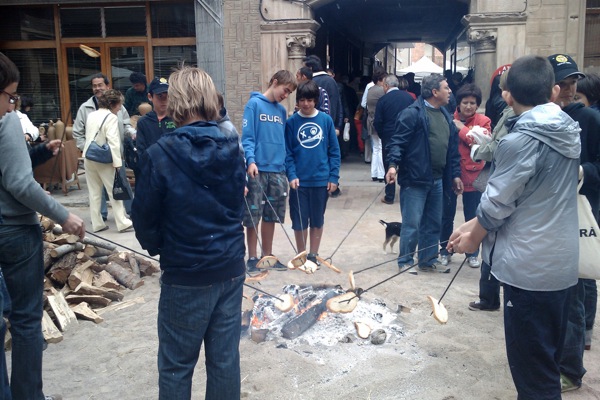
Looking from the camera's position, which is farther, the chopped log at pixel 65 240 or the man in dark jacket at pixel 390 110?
the man in dark jacket at pixel 390 110

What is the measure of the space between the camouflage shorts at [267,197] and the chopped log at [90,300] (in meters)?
1.42

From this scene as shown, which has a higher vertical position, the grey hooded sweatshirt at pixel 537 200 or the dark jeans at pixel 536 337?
the grey hooded sweatshirt at pixel 537 200

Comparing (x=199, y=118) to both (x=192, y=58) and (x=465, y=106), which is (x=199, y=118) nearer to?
(x=465, y=106)

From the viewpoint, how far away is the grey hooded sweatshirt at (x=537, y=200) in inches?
111

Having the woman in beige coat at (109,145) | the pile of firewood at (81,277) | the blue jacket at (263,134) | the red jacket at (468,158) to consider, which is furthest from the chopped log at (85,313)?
the red jacket at (468,158)

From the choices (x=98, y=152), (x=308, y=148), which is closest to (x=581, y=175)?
(x=308, y=148)

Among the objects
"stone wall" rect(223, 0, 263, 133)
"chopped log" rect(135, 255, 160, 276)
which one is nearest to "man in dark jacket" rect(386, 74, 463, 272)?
"chopped log" rect(135, 255, 160, 276)

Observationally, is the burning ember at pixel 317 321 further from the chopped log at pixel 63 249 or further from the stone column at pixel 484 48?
the stone column at pixel 484 48

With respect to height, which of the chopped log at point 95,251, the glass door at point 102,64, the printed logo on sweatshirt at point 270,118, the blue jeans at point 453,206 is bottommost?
the chopped log at point 95,251

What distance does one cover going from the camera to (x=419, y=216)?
19.2ft

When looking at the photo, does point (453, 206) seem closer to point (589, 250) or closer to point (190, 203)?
point (589, 250)

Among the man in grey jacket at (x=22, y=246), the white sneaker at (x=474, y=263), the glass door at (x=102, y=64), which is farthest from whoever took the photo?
the glass door at (x=102, y=64)

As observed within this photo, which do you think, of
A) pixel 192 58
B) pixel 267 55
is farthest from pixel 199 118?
pixel 192 58

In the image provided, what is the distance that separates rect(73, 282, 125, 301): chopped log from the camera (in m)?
5.23
